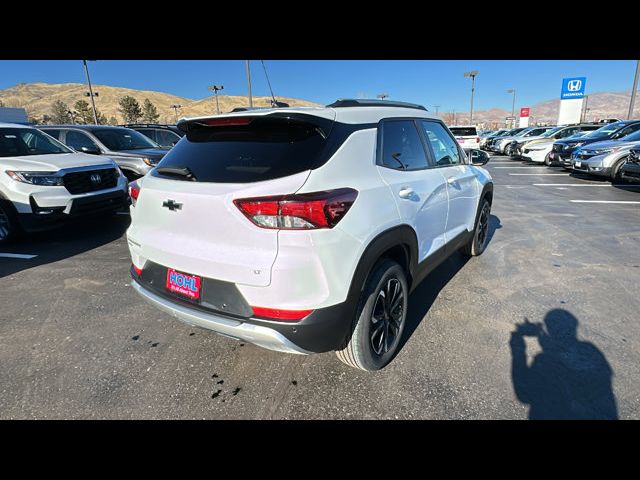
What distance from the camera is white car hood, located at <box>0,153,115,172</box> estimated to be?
16.2 ft

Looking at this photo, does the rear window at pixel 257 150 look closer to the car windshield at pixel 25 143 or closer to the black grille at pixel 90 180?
the black grille at pixel 90 180

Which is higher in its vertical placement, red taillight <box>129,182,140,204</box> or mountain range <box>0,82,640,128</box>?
mountain range <box>0,82,640,128</box>

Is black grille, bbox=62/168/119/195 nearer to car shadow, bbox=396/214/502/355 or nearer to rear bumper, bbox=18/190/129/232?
rear bumper, bbox=18/190/129/232

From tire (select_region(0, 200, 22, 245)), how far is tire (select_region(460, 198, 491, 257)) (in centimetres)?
621

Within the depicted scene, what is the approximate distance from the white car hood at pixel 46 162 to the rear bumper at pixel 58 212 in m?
0.47

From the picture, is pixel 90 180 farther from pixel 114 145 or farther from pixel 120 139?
pixel 120 139

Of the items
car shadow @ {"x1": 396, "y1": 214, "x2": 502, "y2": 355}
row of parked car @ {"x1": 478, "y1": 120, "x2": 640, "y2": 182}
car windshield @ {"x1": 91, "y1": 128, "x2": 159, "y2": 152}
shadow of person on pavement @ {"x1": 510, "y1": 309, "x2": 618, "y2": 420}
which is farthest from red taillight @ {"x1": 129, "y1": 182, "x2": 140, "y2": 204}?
row of parked car @ {"x1": 478, "y1": 120, "x2": 640, "y2": 182}

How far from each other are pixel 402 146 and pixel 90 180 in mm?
4980

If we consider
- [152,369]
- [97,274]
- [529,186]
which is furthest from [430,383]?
[529,186]

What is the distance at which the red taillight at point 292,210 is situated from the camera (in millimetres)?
1811

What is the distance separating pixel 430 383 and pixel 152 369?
195 centimetres

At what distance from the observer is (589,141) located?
42.1 feet

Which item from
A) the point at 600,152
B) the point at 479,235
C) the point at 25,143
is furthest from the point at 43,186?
the point at 600,152
